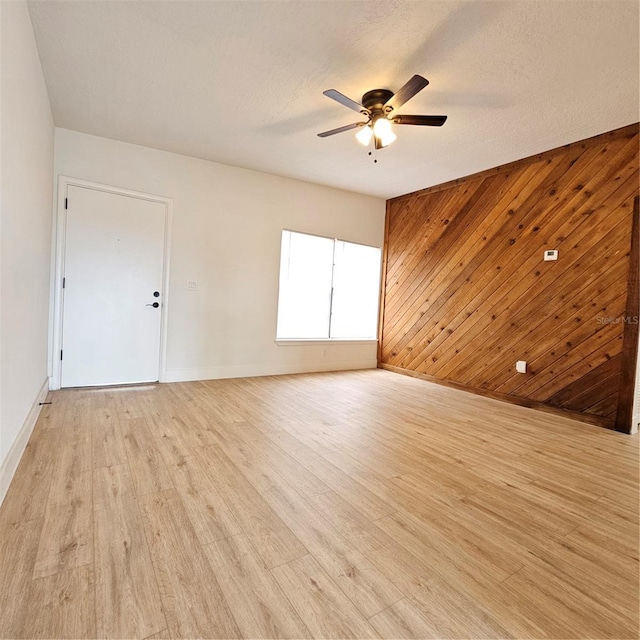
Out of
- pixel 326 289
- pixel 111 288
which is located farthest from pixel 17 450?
pixel 326 289

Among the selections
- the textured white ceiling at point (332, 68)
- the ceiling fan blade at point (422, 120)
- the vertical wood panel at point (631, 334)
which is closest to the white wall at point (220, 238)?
the textured white ceiling at point (332, 68)

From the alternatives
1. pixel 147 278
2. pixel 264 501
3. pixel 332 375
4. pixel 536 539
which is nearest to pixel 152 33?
pixel 147 278

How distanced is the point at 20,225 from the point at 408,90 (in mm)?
2573

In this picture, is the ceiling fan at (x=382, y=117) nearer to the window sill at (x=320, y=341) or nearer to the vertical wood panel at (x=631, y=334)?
the vertical wood panel at (x=631, y=334)

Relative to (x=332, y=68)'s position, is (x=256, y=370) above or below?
below

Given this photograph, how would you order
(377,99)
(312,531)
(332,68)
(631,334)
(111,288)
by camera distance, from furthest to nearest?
(111,288), (631,334), (377,99), (332,68), (312,531)

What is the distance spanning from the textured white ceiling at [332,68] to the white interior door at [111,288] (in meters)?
0.83

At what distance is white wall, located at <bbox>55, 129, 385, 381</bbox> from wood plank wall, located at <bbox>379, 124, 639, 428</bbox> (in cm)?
161

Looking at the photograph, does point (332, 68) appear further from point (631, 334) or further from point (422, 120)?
point (631, 334)

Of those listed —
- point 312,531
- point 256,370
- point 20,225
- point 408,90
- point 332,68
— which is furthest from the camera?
point 256,370

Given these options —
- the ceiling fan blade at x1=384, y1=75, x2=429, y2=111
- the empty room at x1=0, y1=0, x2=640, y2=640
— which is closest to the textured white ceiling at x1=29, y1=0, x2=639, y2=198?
the empty room at x1=0, y1=0, x2=640, y2=640

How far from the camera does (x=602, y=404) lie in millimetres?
3365

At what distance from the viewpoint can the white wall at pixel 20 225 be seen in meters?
1.75

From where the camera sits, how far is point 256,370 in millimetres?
4887
